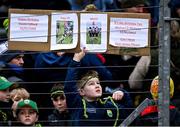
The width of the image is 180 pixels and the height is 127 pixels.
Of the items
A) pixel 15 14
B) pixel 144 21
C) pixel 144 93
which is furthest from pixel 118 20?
pixel 144 93

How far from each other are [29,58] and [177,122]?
250 centimetres

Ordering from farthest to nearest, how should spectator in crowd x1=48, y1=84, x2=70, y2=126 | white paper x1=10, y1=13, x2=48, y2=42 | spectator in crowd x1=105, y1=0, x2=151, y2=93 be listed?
spectator in crowd x1=105, y1=0, x2=151, y2=93, spectator in crowd x1=48, y1=84, x2=70, y2=126, white paper x1=10, y1=13, x2=48, y2=42

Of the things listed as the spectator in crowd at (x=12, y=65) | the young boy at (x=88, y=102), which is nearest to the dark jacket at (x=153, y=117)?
the young boy at (x=88, y=102)

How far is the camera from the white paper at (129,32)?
6645mm

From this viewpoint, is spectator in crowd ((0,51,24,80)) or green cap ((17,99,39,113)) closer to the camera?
green cap ((17,99,39,113))

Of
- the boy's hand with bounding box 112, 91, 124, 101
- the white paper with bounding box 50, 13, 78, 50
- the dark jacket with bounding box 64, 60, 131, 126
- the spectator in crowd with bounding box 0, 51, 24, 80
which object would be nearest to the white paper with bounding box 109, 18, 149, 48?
the white paper with bounding box 50, 13, 78, 50

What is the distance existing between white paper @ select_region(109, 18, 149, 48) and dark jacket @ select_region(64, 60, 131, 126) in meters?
0.82

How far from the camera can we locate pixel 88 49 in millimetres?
6812

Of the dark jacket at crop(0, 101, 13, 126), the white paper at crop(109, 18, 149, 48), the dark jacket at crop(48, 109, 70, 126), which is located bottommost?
the dark jacket at crop(48, 109, 70, 126)

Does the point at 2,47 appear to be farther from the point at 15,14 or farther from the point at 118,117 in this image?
the point at 118,117

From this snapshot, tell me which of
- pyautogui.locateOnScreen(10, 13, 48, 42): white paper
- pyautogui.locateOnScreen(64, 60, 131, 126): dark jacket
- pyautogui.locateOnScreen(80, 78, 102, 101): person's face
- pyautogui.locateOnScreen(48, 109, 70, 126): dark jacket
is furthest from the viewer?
pyautogui.locateOnScreen(48, 109, 70, 126): dark jacket

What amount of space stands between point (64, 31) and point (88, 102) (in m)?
0.96

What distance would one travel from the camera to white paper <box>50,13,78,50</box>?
22.2ft

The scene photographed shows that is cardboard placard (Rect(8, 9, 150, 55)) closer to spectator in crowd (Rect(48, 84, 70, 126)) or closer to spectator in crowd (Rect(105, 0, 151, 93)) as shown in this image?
spectator in crowd (Rect(48, 84, 70, 126))
